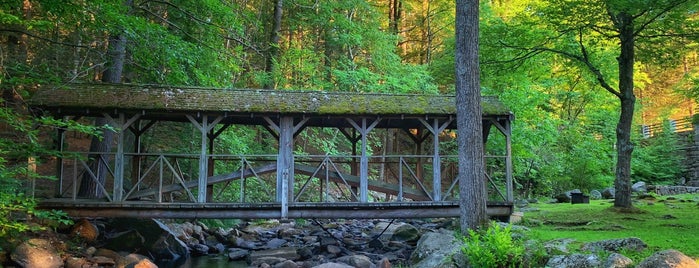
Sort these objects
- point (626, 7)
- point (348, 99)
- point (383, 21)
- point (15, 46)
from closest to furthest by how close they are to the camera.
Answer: point (626, 7) → point (348, 99) → point (15, 46) → point (383, 21)

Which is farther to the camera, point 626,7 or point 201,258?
point 201,258

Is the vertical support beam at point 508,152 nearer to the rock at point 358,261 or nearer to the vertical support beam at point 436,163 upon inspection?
the vertical support beam at point 436,163

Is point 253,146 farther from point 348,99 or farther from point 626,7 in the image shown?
point 626,7

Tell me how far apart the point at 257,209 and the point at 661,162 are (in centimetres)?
2246

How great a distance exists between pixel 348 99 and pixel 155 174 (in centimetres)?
820

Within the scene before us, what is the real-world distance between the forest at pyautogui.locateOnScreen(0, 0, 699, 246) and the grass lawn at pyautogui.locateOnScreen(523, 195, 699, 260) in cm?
189

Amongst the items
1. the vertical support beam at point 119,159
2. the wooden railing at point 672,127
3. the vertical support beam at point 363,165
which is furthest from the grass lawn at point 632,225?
the wooden railing at point 672,127

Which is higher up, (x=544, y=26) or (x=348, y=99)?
(x=544, y=26)

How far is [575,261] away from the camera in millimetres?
6434

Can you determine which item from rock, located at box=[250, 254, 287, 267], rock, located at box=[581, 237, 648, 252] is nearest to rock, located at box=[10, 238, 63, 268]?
rock, located at box=[250, 254, 287, 267]

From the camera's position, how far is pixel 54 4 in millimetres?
8484

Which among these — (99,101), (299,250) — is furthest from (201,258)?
(99,101)

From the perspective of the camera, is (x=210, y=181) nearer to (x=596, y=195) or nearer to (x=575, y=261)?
(x=575, y=261)

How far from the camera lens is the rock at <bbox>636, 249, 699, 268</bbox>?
527 centimetres
